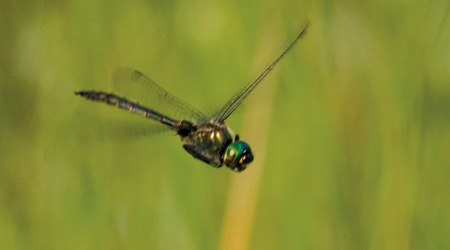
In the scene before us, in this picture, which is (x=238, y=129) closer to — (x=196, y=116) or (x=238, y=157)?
(x=196, y=116)

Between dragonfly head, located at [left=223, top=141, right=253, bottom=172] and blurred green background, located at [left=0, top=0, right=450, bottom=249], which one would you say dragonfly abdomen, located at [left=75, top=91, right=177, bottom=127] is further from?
dragonfly head, located at [left=223, top=141, right=253, bottom=172]

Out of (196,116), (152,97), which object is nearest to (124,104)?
(152,97)

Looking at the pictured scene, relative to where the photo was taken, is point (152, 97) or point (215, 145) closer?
point (215, 145)

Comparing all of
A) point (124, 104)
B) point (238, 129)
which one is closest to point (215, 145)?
point (238, 129)

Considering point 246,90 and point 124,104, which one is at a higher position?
point 246,90

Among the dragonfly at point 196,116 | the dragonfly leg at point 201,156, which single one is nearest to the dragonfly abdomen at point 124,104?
the dragonfly at point 196,116

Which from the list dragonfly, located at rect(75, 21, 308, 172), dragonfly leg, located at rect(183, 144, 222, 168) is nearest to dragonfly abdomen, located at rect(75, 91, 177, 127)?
dragonfly, located at rect(75, 21, 308, 172)

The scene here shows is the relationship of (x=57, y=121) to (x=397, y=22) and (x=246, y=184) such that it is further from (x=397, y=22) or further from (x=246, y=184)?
(x=397, y=22)

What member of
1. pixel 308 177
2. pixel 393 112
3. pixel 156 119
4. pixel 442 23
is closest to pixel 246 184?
pixel 308 177
